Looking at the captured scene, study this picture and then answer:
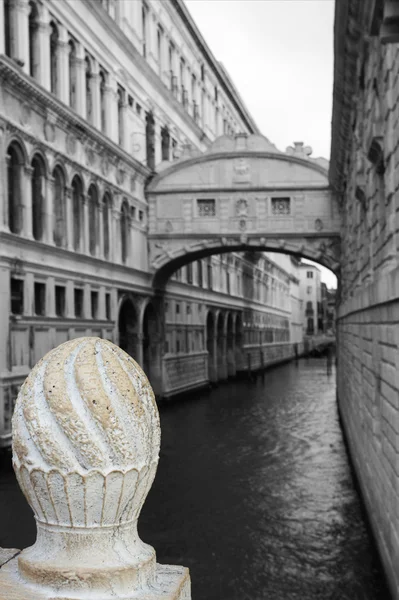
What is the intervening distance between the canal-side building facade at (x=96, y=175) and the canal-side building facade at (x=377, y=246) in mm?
6327

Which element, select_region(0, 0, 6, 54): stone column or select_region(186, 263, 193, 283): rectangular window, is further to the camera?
select_region(186, 263, 193, 283): rectangular window

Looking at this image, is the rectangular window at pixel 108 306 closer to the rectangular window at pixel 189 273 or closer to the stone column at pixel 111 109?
the stone column at pixel 111 109

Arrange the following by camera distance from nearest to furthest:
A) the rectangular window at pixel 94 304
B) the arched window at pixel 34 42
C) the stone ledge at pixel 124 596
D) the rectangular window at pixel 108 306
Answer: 1. the stone ledge at pixel 124 596
2. the arched window at pixel 34 42
3. the rectangular window at pixel 94 304
4. the rectangular window at pixel 108 306

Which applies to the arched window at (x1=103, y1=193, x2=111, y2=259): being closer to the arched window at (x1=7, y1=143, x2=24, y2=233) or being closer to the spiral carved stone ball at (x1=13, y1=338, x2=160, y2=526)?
the arched window at (x1=7, y1=143, x2=24, y2=233)

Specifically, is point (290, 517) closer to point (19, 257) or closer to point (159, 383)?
point (19, 257)

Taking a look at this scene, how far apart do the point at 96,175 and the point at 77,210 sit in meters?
1.38

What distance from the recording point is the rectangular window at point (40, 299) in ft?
51.7

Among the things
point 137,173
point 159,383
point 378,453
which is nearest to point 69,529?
point 378,453

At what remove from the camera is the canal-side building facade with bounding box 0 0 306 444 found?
14.7 m

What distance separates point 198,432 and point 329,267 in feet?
24.4

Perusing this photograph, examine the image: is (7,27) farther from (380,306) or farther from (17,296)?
(380,306)

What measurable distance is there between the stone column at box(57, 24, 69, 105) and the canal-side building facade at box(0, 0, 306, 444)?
0.03 metres

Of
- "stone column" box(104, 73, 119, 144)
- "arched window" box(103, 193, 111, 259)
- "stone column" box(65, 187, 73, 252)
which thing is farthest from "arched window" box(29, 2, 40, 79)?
"arched window" box(103, 193, 111, 259)

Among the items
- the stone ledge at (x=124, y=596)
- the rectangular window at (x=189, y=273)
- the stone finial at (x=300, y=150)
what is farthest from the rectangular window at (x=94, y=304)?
the stone ledge at (x=124, y=596)
